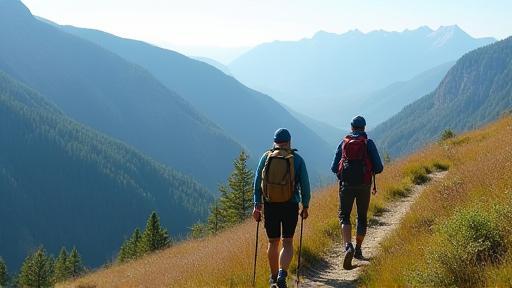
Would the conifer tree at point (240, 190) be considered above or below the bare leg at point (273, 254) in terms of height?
above

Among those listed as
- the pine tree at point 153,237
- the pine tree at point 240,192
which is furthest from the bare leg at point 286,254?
the pine tree at point 153,237

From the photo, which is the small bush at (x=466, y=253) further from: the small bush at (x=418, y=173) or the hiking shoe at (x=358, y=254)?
the small bush at (x=418, y=173)

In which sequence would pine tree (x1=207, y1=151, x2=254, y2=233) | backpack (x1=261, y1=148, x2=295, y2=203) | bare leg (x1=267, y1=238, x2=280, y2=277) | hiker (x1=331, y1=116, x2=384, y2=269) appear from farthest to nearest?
pine tree (x1=207, y1=151, x2=254, y2=233) < hiker (x1=331, y1=116, x2=384, y2=269) < bare leg (x1=267, y1=238, x2=280, y2=277) < backpack (x1=261, y1=148, x2=295, y2=203)

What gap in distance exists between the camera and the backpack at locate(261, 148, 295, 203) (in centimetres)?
737

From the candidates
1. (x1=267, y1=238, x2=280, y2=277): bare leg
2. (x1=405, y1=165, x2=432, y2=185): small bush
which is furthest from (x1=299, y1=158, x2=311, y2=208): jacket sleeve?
(x1=405, y1=165, x2=432, y2=185): small bush

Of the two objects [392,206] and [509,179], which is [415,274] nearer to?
Answer: [509,179]

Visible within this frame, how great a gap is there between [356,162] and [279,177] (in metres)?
1.87

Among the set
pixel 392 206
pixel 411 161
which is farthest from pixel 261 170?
pixel 411 161

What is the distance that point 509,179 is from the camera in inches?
316

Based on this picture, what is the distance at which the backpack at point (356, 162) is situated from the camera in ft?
28.2

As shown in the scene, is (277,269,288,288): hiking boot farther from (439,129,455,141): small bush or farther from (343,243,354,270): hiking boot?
→ (439,129,455,141): small bush

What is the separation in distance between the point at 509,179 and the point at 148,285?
767cm

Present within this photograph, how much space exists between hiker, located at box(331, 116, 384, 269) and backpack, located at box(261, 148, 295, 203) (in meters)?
1.60

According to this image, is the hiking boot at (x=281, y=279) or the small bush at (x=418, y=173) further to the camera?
the small bush at (x=418, y=173)
